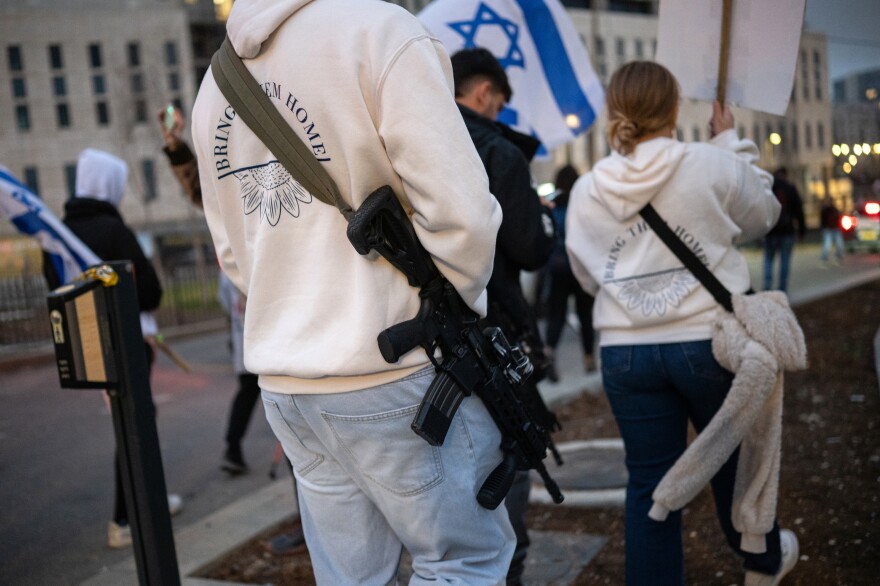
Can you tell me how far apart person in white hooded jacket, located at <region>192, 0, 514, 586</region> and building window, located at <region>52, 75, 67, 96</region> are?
47.2 metres

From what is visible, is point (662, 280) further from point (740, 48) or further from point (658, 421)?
point (740, 48)

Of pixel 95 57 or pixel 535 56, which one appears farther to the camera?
pixel 95 57

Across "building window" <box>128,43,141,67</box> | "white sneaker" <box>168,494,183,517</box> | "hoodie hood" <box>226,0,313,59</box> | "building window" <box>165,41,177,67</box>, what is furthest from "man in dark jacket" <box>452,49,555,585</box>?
"building window" <box>165,41,177,67</box>

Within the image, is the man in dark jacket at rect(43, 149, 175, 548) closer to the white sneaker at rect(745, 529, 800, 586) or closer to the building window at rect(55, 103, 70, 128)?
the white sneaker at rect(745, 529, 800, 586)

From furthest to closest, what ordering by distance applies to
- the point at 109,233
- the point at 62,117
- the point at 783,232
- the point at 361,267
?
the point at 62,117, the point at 783,232, the point at 109,233, the point at 361,267

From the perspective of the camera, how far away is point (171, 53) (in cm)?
4097

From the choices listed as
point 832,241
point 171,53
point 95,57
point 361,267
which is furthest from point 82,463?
point 95,57

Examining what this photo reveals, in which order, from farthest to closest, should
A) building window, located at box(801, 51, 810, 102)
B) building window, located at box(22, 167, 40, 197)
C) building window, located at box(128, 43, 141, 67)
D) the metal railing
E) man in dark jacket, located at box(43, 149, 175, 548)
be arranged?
building window, located at box(22, 167, 40, 197) → building window, located at box(128, 43, 141, 67) → the metal railing → building window, located at box(801, 51, 810, 102) → man in dark jacket, located at box(43, 149, 175, 548)

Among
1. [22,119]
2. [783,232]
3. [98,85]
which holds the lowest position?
[783,232]

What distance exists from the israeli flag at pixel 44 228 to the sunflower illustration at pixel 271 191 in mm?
2573

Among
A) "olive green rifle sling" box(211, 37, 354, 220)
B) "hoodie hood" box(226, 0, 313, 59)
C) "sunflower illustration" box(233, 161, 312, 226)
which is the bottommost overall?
"sunflower illustration" box(233, 161, 312, 226)

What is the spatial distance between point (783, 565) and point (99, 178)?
155 inches

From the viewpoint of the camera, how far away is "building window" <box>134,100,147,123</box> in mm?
27409

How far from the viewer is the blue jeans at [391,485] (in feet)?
6.28
